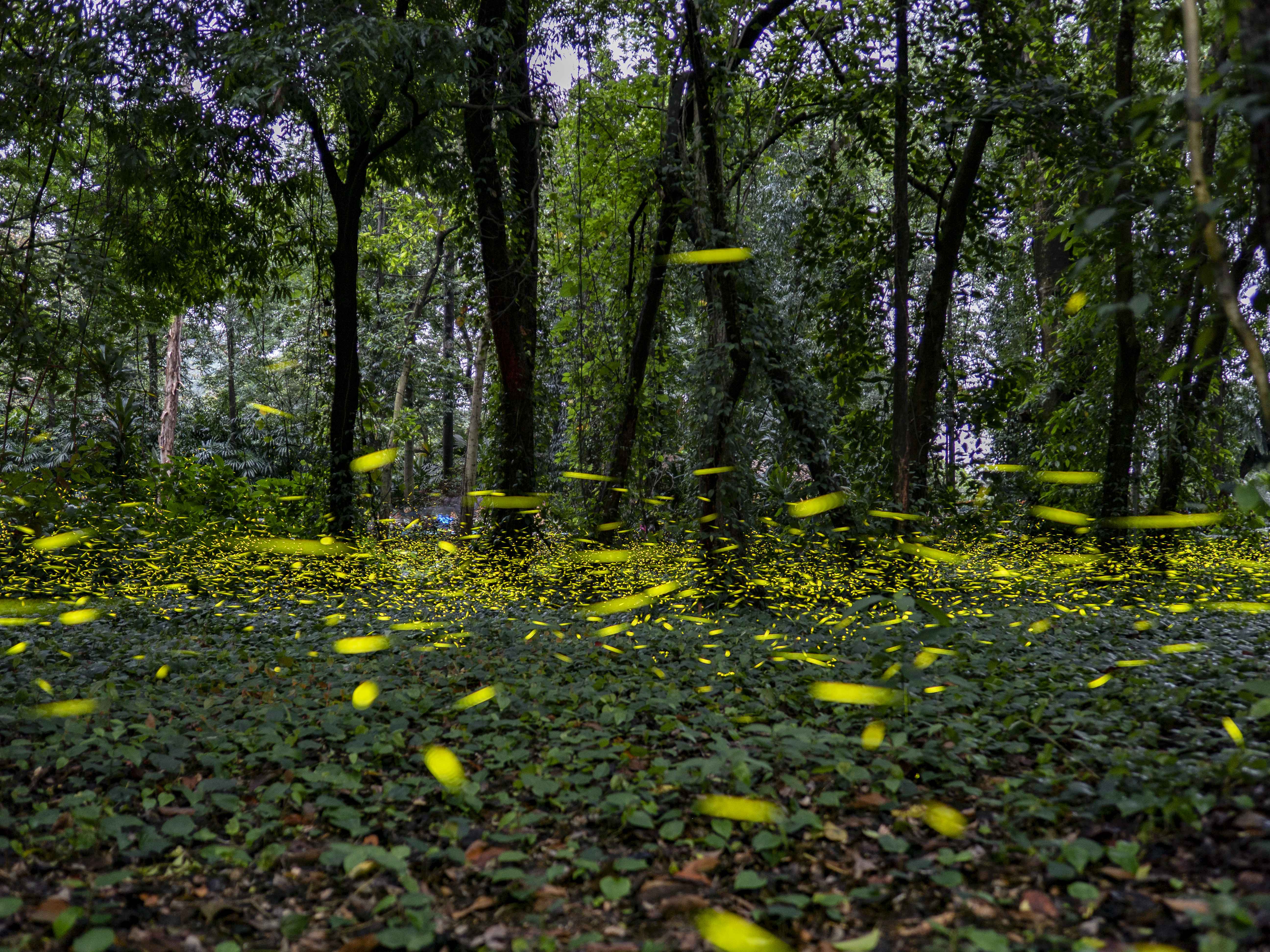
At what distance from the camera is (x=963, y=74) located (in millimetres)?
5645

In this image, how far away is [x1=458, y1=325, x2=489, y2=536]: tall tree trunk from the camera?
8.23 meters

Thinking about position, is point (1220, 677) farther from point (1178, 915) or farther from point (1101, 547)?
point (1101, 547)

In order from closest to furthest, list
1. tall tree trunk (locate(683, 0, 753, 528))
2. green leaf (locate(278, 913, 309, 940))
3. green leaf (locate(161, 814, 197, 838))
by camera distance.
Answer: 1. green leaf (locate(278, 913, 309, 940))
2. green leaf (locate(161, 814, 197, 838))
3. tall tree trunk (locate(683, 0, 753, 528))

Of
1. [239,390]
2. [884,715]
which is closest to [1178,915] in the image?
[884,715]

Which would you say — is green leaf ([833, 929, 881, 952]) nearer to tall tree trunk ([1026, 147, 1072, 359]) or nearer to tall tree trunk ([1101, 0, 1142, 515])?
tall tree trunk ([1101, 0, 1142, 515])

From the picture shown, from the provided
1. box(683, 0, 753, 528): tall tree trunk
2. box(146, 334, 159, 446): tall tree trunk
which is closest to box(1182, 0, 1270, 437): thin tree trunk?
box(683, 0, 753, 528): tall tree trunk

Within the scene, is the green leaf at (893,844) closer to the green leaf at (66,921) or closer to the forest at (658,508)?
the forest at (658,508)

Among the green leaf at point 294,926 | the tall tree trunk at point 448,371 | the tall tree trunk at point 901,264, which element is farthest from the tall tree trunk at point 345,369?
the green leaf at point 294,926

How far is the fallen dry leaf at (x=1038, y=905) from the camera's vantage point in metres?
1.70

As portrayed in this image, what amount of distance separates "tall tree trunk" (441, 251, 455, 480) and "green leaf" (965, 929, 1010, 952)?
38.1ft

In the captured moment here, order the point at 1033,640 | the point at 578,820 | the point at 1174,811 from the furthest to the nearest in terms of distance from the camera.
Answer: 1. the point at 1033,640
2. the point at 578,820
3. the point at 1174,811

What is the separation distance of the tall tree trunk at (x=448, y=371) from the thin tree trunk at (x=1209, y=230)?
1106cm

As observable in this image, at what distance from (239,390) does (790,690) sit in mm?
24155

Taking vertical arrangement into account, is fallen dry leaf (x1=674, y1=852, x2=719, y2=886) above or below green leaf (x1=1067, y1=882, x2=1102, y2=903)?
below
